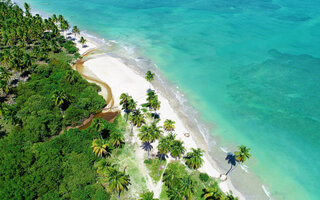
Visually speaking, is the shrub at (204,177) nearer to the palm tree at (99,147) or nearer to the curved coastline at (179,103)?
the curved coastline at (179,103)

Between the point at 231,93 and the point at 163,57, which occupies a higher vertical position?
the point at 163,57

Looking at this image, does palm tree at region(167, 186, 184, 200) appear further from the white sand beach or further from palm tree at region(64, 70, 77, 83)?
palm tree at region(64, 70, 77, 83)

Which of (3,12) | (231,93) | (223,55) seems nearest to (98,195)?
(231,93)

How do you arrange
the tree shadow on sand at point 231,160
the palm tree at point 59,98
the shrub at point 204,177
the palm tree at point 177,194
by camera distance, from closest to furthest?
the palm tree at point 177,194, the shrub at point 204,177, the tree shadow on sand at point 231,160, the palm tree at point 59,98

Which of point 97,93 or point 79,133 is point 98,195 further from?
point 97,93

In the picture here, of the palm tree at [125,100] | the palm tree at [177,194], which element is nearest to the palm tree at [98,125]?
the palm tree at [125,100]

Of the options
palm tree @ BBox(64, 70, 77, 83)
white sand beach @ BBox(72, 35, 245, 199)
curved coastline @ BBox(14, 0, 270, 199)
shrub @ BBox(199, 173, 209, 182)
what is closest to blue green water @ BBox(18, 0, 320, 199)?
curved coastline @ BBox(14, 0, 270, 199)

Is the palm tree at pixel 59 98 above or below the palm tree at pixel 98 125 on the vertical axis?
above
